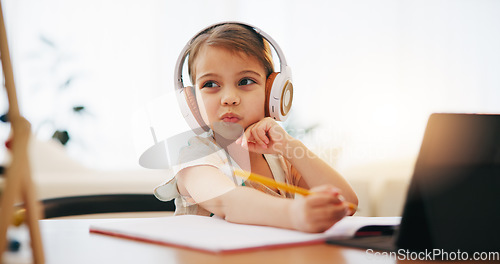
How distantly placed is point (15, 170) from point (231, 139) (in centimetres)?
71

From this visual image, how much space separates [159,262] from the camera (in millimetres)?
397

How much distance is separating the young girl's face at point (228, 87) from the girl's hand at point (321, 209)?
15.3 inches

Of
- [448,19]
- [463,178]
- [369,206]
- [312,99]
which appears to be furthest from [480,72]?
[463,178]

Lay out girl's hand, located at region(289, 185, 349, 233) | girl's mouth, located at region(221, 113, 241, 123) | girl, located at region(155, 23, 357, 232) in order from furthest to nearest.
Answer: girl's mouth, located at region(221, 113, 241, 123)
girl, located at region(155, 23, 357, 232)
girl's hand, located at region(289, 185, 349, 233)

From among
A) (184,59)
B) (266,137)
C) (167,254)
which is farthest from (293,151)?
(167,254)

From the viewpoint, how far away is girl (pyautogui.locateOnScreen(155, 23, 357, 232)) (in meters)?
0.81

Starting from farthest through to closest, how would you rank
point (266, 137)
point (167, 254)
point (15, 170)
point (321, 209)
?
point (266, 137) < point (321, 209) < point (167, 254) < point (15, 170)

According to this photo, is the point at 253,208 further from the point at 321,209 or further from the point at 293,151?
the point at 293,151

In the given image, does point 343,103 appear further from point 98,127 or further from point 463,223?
point 463,223

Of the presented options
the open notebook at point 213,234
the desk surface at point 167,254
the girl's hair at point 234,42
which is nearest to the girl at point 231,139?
the girl's hair at point 234,42

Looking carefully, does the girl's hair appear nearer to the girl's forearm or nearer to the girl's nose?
the girl's nose

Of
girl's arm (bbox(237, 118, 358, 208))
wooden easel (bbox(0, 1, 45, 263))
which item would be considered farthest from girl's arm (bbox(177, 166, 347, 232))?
wooden easel (bbox(0, 1, 45, 263))

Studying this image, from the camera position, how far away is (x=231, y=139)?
965 mm

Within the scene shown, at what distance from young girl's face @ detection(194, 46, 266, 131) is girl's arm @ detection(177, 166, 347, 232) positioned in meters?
0.15
